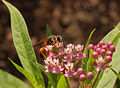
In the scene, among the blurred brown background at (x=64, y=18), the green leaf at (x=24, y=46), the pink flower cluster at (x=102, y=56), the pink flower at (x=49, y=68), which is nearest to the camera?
the pink flower cluster at (x=102, y=56)

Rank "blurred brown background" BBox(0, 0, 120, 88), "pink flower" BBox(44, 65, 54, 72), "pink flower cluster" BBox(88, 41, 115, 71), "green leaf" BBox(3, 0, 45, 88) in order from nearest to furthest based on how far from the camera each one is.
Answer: "pink flower cluster" BBox(88, 41, 115, 71)
"pink flower" BBox(44, 65, 54, 72)
"green leaf" BBox(3, 0, 45, 88)
"blurred brown background" BBox(0, 0, 120, 88)

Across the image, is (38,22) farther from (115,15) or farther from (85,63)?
(85,63)

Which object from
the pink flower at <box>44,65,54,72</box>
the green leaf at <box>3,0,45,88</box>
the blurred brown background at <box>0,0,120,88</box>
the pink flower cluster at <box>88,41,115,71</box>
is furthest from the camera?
the blurred brown background at <box>0,0,120,88</box>

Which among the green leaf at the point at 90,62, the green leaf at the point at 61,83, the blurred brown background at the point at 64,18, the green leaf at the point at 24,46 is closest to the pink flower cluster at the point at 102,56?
the green leaf at the point at 90,62

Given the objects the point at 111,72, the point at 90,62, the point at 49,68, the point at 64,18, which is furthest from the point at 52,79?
the point at 64,18

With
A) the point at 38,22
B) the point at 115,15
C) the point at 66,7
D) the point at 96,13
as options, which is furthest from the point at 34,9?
the point at 115,15

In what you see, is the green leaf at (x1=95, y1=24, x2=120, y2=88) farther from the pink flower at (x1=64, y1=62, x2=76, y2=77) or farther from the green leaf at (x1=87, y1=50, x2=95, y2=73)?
the pink flower at (x1=64, y1=62, x2=76, y2=77)

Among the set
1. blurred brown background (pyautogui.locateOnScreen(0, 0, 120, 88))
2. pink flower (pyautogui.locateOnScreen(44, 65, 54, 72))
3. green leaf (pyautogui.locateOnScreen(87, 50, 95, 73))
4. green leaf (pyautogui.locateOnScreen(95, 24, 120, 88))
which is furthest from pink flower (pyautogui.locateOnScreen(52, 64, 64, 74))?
blurred brown background (pyautogui.locateOnScreen(0, 0, 120, 88))

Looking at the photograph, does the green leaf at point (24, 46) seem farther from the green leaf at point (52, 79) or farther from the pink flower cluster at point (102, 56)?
the pink flower cluster at point (102, 56)
